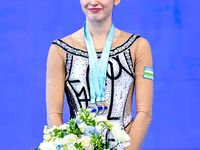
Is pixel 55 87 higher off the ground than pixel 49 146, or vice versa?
pixel 55 87

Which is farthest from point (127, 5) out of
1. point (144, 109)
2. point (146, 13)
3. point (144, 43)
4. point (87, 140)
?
point (87, 140)

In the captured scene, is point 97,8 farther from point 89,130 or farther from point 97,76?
point 89,130

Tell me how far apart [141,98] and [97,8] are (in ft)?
1.77

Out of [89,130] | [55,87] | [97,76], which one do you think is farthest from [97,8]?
[89,130]

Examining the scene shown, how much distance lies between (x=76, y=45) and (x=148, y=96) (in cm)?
49

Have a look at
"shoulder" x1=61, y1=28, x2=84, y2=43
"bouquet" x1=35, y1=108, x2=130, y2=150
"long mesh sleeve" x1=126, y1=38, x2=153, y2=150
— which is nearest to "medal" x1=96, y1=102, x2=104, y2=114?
"long mesh sleeve" x1=126, y1=38, x2=153, y2=150

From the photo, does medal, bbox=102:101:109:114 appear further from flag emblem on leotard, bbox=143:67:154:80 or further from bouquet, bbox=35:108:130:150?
bouquet, bbox=35:108:130:150

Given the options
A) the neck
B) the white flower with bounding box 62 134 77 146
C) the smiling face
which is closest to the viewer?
the white flower with bounding box 62 134 77 146

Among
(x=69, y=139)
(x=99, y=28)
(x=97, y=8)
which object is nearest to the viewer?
(x=69, y=139)

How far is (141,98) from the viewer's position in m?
2.29

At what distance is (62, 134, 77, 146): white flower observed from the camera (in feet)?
5.34

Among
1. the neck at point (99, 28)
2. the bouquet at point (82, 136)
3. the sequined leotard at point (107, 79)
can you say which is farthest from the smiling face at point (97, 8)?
the bouquet at point (82, 136)

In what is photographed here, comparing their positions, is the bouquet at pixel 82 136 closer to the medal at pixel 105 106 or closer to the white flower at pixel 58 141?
the white flower at pixel 58 141

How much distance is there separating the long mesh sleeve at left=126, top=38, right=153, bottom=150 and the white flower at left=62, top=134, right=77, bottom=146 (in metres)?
0.67
